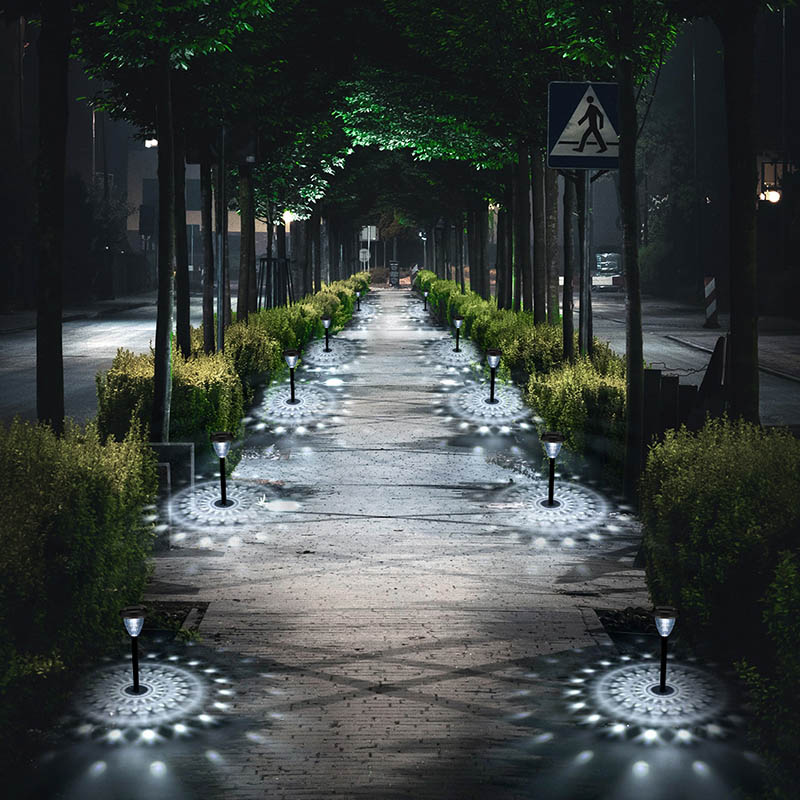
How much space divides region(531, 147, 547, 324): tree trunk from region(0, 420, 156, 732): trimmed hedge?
1680 cm

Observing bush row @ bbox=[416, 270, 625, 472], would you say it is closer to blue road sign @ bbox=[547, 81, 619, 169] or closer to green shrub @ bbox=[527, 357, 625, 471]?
green shrub @ bbox=[527, 357, 625, 471]

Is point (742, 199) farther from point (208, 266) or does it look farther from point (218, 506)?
point (208, 266)

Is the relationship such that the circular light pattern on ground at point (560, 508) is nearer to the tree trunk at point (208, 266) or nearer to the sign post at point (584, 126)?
the sign post at point (584, 126)

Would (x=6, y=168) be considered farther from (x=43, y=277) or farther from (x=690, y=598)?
(x=690, y=598)

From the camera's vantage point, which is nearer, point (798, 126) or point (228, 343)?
point (228, 343)

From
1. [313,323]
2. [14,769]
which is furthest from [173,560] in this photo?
[313,323]

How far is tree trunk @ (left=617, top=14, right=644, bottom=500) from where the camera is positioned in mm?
12578

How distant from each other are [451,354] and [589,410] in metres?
15.9

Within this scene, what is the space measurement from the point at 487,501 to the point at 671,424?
1.99 metres

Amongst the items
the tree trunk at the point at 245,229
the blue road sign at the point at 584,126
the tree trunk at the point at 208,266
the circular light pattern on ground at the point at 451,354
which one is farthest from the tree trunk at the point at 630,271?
the circular light pattern on ground at the point at 451,354

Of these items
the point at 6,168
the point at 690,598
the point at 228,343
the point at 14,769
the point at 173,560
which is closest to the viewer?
the point at 14,769

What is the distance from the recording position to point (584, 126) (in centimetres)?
1306

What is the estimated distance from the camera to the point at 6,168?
5312cm

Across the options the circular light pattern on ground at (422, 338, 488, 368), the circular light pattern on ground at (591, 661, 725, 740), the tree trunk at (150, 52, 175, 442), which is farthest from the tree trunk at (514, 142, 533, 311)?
the circular light pattern on ground at (591, 661, 725, 740)
